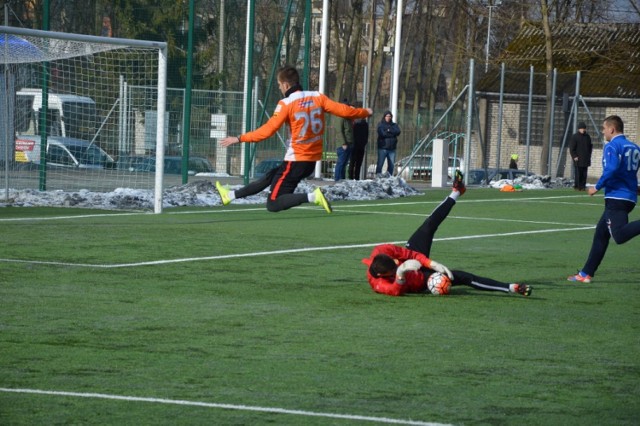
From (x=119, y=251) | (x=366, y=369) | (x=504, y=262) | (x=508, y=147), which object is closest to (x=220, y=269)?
(x=119, y=251)

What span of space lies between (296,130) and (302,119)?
6.0 inches

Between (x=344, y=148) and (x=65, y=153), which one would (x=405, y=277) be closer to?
(x=65, y=153)

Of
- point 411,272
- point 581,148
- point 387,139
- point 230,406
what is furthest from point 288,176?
point 581,148

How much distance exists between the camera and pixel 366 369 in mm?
7992

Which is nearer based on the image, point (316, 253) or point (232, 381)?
point (232, 381)

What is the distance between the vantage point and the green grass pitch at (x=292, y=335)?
690cm

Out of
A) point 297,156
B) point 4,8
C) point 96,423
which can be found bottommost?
point 96,423

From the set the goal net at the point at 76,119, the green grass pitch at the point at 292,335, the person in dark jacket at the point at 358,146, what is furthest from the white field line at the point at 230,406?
the person in dark jacket at the point at 358,146

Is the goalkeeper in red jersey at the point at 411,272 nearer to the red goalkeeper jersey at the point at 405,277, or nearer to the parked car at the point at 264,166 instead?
the red goalkeeper jersey at the point at 405,277

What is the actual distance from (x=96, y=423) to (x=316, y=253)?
29.7 feet

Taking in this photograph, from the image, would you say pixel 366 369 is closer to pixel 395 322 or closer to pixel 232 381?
pixel 232 381

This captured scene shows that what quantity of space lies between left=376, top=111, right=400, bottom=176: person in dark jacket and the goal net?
807 cm

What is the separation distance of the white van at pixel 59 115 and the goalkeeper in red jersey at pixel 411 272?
13.4 meters

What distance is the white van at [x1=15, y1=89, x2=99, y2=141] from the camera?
2348 centimetres
